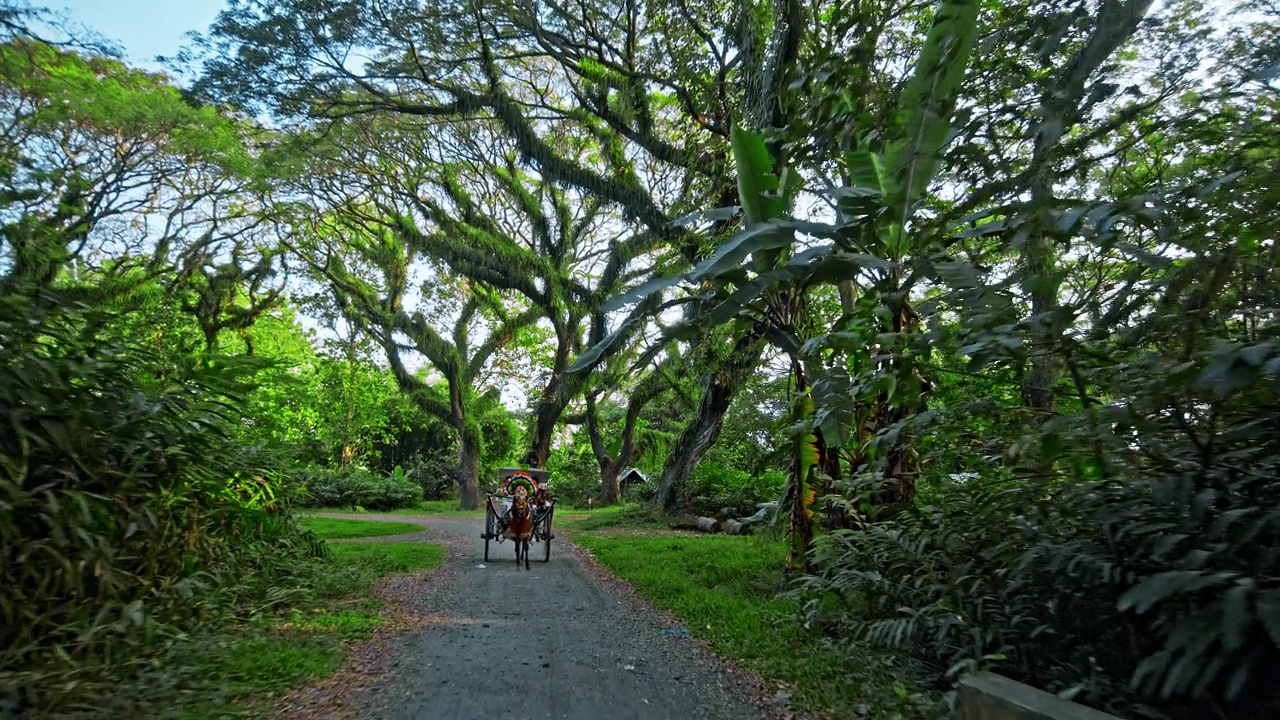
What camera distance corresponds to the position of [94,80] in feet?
46.3

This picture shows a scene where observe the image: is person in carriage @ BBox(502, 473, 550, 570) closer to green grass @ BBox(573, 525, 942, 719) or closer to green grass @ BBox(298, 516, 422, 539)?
green grass @ BBox(573, 525, 942, 719)

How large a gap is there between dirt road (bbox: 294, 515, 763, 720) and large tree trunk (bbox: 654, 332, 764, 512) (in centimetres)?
468

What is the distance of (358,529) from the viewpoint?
15.1 metres

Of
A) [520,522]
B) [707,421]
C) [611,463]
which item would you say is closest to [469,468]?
[611,463]

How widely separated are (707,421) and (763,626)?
842cm

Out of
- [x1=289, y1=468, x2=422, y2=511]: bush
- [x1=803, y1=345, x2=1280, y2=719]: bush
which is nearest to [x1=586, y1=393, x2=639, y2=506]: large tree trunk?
[x1=289, y1=468, x2=422, y2=511]: bush

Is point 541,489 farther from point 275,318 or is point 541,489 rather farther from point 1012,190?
point 275,318

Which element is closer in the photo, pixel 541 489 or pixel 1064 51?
pixel 1064 51

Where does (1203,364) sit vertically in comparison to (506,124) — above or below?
below

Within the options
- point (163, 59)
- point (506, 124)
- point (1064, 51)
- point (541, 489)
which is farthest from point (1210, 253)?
point (163, 59)

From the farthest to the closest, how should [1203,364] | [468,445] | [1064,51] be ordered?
[468,445] < [1064,51] < [1203,364]

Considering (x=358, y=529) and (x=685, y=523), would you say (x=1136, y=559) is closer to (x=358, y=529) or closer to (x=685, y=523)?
(x=685, y=523)

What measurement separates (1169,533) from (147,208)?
20.1 metres

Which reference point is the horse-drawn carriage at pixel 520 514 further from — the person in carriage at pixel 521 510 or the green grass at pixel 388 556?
the green grass at pixel 388 556
